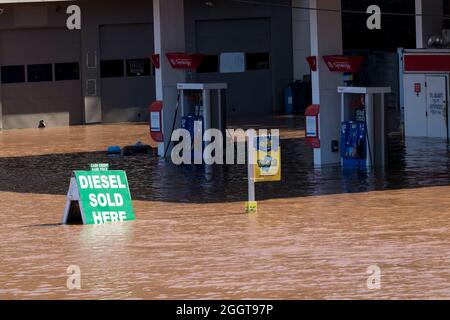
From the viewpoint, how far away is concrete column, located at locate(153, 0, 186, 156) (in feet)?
109

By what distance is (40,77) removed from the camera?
4628 cm

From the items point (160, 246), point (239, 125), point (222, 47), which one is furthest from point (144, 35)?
point (160, 246)

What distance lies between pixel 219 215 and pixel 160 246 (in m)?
3.38

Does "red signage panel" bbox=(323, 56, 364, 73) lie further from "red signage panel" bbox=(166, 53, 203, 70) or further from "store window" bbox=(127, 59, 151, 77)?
"store window" bbox=(127, 59, 151, 77)

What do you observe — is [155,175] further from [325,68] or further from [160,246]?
[160,246]

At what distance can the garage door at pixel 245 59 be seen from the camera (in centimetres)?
4809

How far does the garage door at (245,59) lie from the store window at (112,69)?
3.13 metres

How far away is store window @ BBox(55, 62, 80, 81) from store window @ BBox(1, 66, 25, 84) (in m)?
1.40

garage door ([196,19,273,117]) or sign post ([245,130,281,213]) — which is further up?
garage door ([196,19,273,117])

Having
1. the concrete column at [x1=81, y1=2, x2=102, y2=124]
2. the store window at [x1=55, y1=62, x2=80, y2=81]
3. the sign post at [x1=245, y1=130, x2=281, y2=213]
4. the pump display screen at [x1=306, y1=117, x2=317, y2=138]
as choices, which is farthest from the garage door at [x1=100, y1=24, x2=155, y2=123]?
the sign post at [x1=245, y1=130, x2=281, y2=213]

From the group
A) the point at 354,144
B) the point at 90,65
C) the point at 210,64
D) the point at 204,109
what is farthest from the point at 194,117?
the point at 210,64

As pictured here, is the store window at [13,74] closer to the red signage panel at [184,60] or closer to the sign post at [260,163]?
the red signage panel at [184,60]

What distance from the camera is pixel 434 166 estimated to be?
94.1 ft

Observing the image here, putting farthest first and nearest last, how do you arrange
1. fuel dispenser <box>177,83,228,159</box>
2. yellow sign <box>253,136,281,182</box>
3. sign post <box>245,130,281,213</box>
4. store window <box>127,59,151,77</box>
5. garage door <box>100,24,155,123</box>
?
store window <box>127,59,151,77</box>
garage door <box>100,24,155,123</box>
fuel dispenser <box>177,83,228,159</box>
yellow sign <box>253,136,281,182</box>
sign post <box>245,130,281,213</box>
